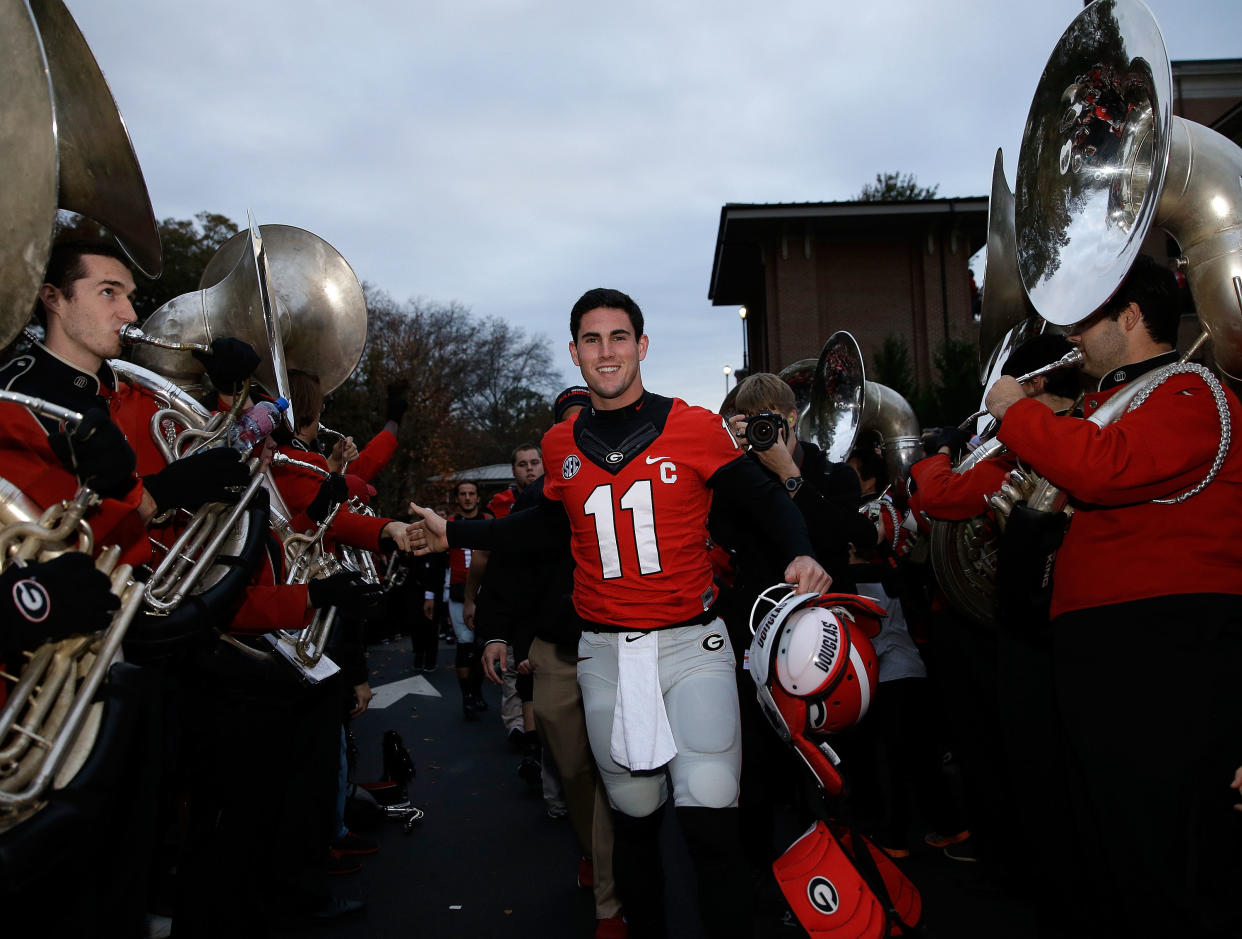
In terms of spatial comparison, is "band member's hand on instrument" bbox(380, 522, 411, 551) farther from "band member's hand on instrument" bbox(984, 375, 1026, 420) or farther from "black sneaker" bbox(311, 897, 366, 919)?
"band member's hand on instrument" bbox(984, 375, 1026, 420)

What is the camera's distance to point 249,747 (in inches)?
130

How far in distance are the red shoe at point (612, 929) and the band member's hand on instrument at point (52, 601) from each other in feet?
8.29

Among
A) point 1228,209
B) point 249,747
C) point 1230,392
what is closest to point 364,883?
point 249,747

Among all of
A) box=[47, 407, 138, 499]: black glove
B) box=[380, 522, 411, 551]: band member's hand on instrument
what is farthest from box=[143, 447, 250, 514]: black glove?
box=[380, 522, 411, 551]: band member's hand on instrument

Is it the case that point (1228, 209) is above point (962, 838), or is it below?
above

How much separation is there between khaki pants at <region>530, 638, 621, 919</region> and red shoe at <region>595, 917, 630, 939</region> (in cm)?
10

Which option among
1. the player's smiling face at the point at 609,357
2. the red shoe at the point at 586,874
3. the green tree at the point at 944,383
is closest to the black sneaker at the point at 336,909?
the red shoe at the point at 586,874

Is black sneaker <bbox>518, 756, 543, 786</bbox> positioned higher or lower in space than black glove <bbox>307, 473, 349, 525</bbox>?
lower

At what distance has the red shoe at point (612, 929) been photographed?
3.69 m

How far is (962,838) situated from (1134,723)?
2.66 metres

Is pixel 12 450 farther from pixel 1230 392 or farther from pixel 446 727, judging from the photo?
pixel 446 727

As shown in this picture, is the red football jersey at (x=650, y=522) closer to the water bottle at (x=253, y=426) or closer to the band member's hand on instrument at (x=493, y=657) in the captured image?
the water bottle at (x=253, y=426)

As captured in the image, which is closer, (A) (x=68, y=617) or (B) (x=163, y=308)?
(A) (x=68, y=617)

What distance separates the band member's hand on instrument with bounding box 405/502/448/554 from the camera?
3.69 metres
